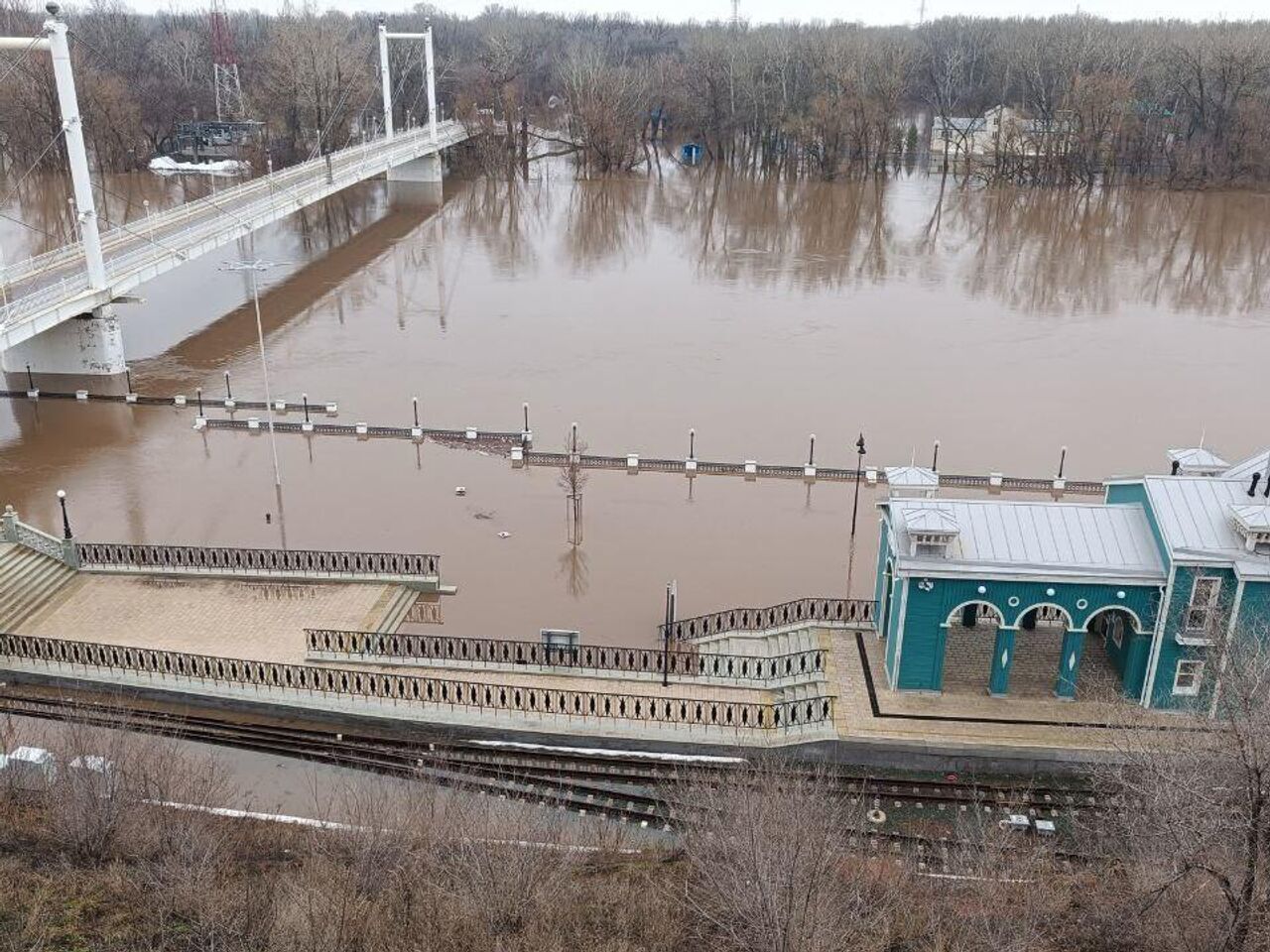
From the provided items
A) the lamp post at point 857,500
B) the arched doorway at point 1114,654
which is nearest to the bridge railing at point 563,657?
the arched doorway at point 1114,654

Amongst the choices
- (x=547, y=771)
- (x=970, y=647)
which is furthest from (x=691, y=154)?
(x=547, y=771)

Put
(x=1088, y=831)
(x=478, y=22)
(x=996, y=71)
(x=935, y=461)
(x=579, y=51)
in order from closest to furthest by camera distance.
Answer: (x=1088, y=831)
(x=935, y=461)
(x=996, y=71)
(x=579, y=51)
(x=478, y=22)

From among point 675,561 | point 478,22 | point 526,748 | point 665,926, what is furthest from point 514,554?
point 478,22

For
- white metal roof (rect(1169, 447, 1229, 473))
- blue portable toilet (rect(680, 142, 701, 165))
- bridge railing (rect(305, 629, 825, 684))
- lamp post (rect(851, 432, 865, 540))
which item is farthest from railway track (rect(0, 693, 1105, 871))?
blue portable toilet (rect(680, 142, 701, 165))

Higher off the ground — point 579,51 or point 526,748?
point 579,51

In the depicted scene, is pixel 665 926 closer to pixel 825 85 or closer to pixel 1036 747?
pixel 1036 747

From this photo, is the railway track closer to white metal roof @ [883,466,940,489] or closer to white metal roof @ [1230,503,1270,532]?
white metal roof @ [1230,503,1270,532]

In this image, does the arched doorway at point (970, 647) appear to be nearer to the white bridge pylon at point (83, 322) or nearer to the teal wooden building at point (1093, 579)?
the teal wooden building at point (1093, 579)
